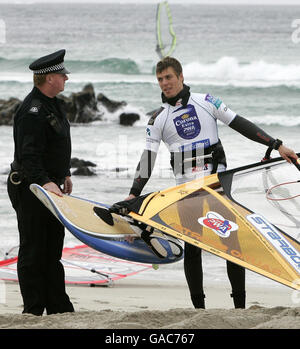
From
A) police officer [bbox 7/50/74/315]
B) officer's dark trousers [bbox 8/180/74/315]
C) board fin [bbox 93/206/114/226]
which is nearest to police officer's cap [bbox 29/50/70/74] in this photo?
police officer [bbox 7/50/74/315]

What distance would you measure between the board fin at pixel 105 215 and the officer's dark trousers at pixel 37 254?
0.88ft

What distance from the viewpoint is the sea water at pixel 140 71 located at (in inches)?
536

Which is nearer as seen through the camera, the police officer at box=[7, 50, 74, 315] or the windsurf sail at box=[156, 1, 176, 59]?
the police officer at box=[7, 50, 74, 315]

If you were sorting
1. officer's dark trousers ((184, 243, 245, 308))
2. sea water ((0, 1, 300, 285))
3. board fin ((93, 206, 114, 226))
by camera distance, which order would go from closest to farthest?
officer's dark trousers ((184, 243, 245, 308))
board fin ((93, 206, 114, 226))
sea water ((0, 1, 300, 285))

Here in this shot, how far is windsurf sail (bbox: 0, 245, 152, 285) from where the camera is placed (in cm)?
648

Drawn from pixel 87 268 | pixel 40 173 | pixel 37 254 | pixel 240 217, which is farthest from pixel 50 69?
pixel 87 268

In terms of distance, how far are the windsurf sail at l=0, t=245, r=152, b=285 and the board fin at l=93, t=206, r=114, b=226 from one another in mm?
2075

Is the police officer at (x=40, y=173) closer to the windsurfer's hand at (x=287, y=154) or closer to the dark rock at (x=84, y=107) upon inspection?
the windsurfer's hand at (x=287, y=154)

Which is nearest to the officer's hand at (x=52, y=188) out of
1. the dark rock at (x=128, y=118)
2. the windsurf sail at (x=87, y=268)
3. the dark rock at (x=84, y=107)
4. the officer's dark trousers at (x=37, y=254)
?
the officer's dark trousers at (x=37, y=254)

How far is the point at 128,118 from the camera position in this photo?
21.5 metres

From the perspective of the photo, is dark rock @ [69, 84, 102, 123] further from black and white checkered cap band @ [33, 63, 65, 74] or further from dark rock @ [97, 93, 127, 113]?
black and white checkered cap band @ [33, 63, 65, 74]

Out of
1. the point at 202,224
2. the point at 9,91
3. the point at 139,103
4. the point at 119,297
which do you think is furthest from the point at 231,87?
the point at 202,224
